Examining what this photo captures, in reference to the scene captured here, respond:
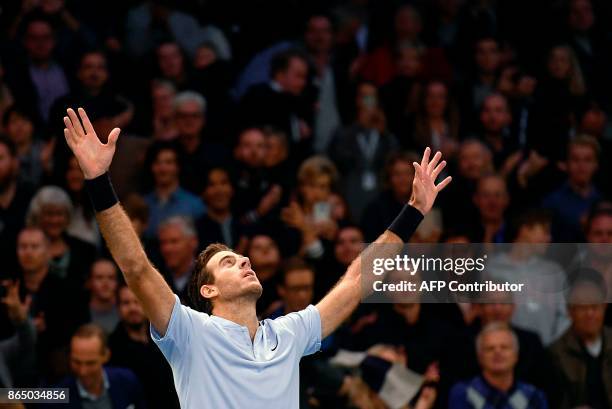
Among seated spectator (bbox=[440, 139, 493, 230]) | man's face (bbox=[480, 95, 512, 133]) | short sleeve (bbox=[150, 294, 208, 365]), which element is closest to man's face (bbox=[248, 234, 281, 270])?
seated spectator (bbox=[440, 139, 493, 230])

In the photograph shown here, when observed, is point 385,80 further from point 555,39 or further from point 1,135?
point 1,135

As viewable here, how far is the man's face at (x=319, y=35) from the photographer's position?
1230cm

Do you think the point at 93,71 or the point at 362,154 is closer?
the point at 362,154

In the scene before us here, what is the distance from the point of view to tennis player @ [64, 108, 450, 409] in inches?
210

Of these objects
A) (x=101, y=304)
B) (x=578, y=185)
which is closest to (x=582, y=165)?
(x=578, y=185)

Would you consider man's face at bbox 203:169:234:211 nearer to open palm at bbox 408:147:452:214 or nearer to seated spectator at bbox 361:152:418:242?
seated spectator at bbox 361:152:418:242

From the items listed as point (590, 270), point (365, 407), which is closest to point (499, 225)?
point (590, 270)

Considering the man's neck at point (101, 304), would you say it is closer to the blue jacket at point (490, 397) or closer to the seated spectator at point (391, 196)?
the seated spectator at point (391, 196)

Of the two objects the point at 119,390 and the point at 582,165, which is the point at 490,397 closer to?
the point at 119,390

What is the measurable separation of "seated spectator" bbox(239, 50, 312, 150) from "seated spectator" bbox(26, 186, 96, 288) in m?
2.01

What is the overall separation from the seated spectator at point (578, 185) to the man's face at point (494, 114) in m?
0.76

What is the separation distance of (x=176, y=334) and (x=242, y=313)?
36 cm

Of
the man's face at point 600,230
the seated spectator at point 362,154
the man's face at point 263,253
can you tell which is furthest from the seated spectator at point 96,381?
the man's face at point 600,230

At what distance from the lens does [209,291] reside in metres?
5.85
